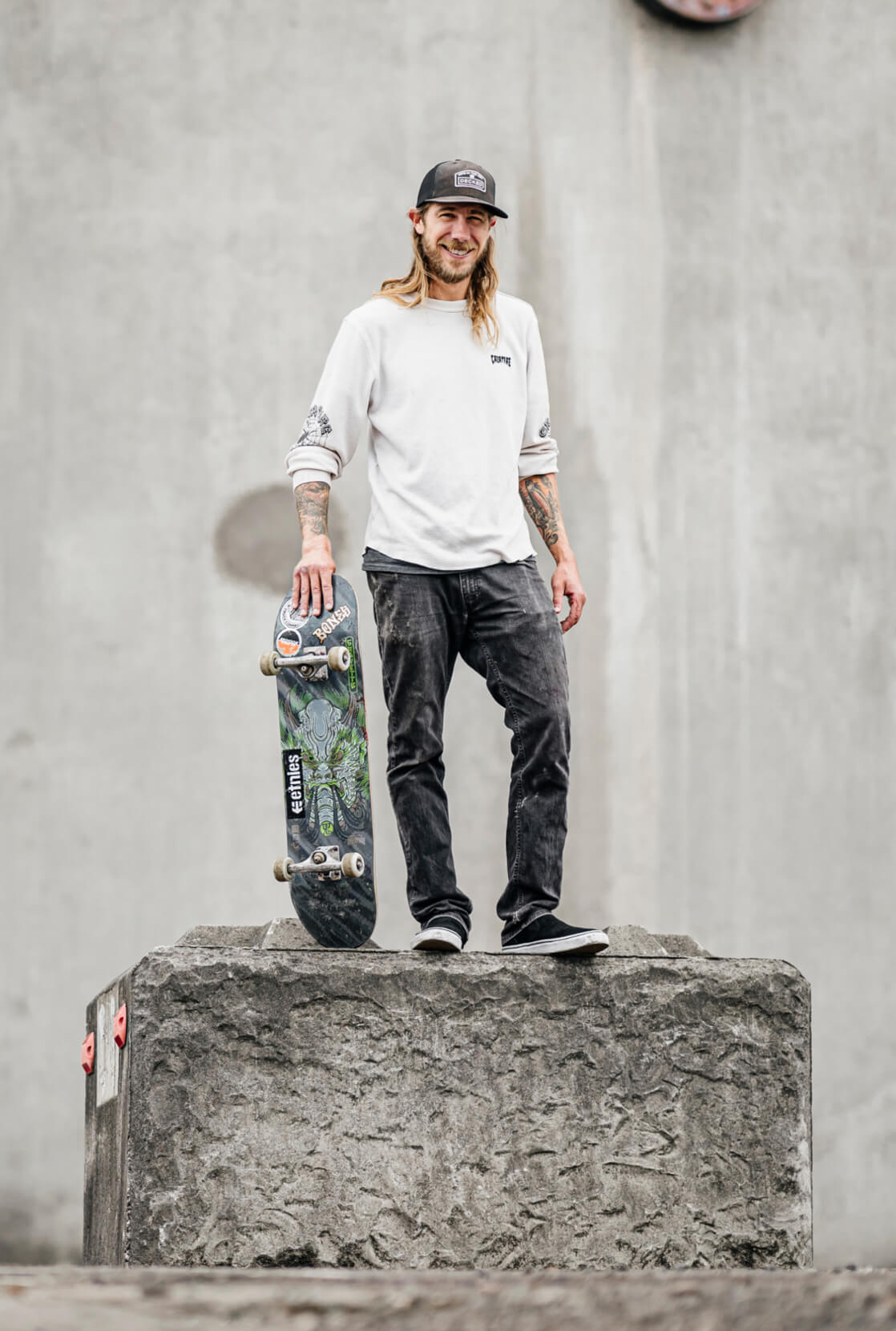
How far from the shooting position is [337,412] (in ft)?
9.85

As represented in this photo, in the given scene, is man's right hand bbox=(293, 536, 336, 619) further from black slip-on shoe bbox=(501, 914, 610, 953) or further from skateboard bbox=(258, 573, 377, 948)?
black slip-on shoe bbox=(501, 914, 610, 953)

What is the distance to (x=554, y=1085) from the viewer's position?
272cm

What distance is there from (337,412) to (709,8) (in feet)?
12.8

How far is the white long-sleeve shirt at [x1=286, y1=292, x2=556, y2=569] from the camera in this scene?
9.64 ft

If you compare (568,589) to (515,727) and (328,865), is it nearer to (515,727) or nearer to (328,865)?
(515,727)

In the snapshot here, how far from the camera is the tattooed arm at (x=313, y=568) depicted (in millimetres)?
2863

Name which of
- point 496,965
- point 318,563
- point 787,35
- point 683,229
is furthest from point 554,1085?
point 787,35

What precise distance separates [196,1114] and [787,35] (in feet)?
16.9

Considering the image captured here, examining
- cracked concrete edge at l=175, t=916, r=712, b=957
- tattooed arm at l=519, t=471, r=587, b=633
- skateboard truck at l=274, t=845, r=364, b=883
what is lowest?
cracked concrete edge at l=175, t=916, r=712, b=957

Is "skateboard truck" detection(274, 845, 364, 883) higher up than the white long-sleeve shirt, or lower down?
lower down

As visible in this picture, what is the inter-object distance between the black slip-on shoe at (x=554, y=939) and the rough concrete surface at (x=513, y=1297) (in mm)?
1866

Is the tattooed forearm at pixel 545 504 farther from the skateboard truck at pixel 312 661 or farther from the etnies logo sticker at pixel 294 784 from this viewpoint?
the etnies logo sticker at pixel 294 784

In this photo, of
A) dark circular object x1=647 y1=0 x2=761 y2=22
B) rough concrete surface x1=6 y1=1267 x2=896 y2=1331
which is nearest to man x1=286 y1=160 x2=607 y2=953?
rough concrete surface x1=6 y1=1267 x2=896 y2=1331

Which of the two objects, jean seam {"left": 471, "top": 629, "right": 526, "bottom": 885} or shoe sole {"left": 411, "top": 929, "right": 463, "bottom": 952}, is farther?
jean seam {"left": 471, "top": 629, "right": 526, "bottom": 885}
